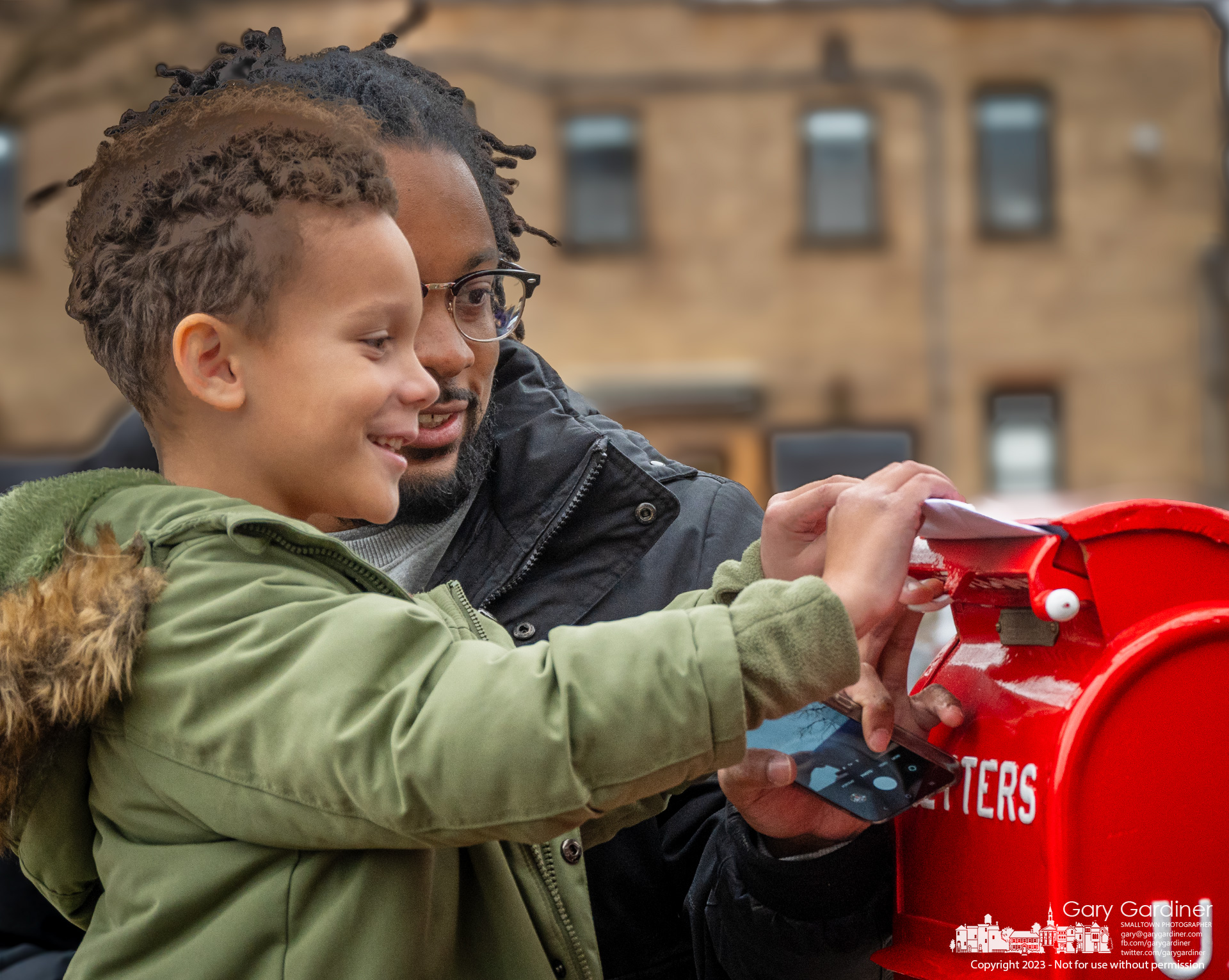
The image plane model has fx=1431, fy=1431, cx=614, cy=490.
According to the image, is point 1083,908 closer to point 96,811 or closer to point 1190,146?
point 96,811

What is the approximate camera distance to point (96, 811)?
140 cm

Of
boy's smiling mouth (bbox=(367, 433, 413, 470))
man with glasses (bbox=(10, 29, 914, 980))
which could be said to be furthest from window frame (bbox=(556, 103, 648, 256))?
boy's smiling mouth (bbox=(367, 433, 413, 470))

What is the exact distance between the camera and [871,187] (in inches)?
487

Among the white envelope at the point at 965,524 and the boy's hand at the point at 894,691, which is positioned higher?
the white envelope at the point at 965,524

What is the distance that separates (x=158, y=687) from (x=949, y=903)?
0.79m

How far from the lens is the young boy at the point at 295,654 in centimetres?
121

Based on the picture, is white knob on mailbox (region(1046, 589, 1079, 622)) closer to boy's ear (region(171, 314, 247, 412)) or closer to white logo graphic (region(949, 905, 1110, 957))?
white logo graphic (region(949, 905, 1110, 957))

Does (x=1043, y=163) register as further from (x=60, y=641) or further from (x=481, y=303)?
(x=60, y=641)

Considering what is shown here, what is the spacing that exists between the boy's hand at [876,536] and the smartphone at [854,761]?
14 centimetres

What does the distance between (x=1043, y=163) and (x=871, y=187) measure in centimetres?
155

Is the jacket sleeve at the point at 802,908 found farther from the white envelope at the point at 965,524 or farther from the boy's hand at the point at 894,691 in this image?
the white envelope at the point at 965,524

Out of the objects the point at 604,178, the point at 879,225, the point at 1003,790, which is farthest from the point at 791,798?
the point at 879,225

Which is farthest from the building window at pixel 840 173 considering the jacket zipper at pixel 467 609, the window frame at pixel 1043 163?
the jacket zipper at pixel 467 609

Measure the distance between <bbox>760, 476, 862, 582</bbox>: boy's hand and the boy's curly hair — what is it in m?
0.53
